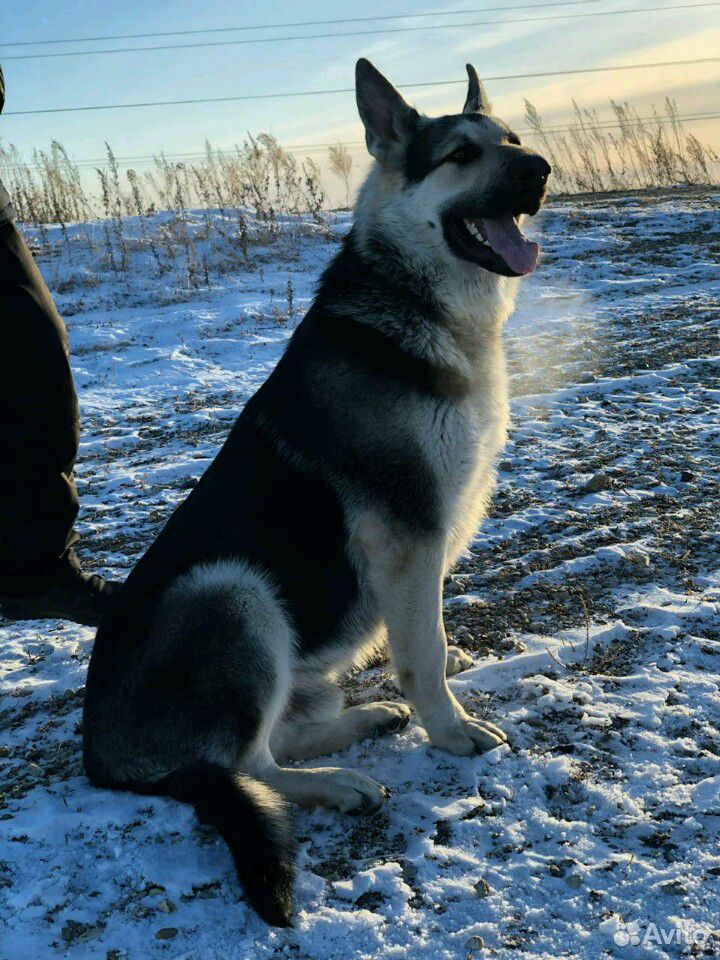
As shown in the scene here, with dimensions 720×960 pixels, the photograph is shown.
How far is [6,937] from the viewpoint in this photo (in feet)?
6.44

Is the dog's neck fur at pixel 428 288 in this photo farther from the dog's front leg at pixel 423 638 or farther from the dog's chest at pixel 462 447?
the dog's front leg at pixel 423 638

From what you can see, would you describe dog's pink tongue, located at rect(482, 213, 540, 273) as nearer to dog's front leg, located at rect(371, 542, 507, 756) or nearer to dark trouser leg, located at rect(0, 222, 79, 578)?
dog's front leg, located at rect(371, 542, 507, 756)

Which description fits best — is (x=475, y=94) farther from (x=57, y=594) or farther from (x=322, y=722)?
(x=57, y=594)

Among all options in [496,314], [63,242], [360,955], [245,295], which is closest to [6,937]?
[360,955]

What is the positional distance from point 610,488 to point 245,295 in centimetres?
683

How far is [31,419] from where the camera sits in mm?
3295

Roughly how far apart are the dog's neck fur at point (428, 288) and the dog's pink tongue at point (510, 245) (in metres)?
0.11

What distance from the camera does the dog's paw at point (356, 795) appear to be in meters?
2.43

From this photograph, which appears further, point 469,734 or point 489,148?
point 489,148

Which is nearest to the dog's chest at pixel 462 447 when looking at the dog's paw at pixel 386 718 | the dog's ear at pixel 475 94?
the dog's paw at pixel 386 718

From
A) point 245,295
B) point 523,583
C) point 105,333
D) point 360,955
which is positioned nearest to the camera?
point 360,955

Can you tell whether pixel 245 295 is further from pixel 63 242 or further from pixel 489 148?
pixel 489 148

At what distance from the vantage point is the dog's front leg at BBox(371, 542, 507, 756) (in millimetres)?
2600

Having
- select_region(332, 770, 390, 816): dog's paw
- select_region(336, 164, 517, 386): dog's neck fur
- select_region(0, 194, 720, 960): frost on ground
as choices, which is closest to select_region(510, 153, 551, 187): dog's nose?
select_region(336, 164, 517, 386): dog's neck fur
